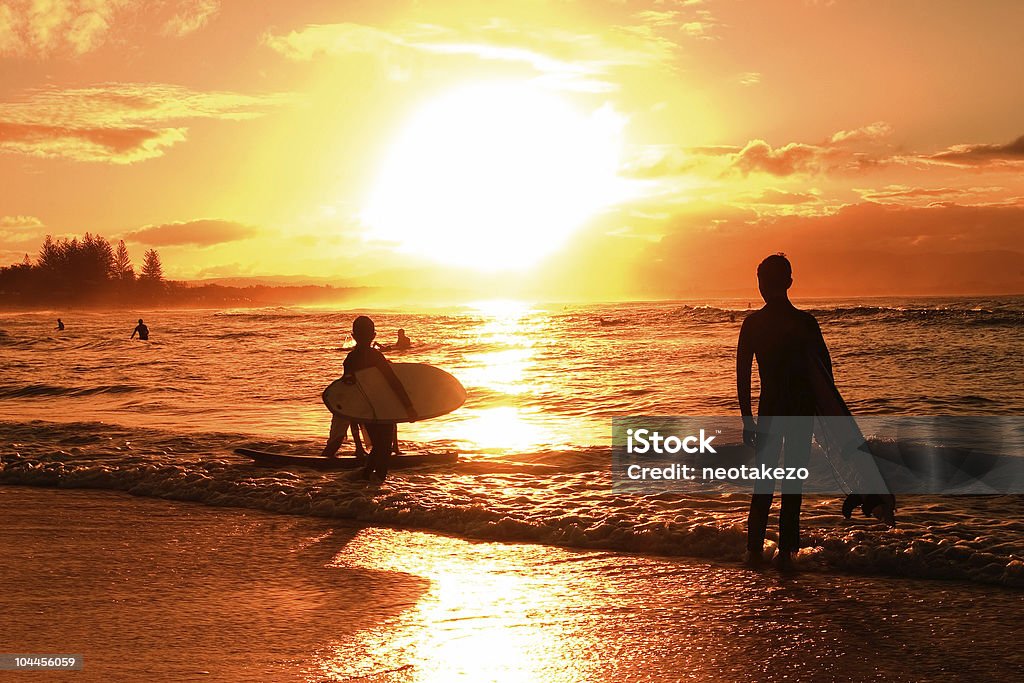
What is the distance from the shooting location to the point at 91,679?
456 centimetres

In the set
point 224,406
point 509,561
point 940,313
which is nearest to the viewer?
point 509,561

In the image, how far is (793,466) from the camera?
643 cm

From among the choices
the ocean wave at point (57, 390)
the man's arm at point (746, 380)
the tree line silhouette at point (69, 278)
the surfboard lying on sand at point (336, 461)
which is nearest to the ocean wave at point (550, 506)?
the surfboard lying on sand at point (336, 461)

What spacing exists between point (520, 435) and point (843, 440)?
9.42 metres

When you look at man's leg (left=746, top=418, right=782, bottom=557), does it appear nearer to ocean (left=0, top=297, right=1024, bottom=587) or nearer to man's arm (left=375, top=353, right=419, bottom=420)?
ocean (left=0, top=297, right=1024, bottom=587)

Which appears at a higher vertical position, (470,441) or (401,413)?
(401,413)

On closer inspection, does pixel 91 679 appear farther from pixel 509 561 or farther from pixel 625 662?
pixel 509 561

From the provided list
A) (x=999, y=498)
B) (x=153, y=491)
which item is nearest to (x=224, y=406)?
(x=153, y=491)

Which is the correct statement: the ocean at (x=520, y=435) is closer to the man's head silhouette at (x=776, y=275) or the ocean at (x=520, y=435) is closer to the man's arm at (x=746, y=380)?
the man's arm at (x=746, y=380)

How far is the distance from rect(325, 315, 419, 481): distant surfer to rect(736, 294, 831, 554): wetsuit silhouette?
492 cm

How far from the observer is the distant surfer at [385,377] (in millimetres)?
10328

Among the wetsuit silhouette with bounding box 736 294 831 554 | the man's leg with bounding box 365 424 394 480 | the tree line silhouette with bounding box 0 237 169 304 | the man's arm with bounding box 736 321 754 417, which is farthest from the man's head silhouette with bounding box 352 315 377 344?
the tree line silhouette with bounding box 0 237 169 304

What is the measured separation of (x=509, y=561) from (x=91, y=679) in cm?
348

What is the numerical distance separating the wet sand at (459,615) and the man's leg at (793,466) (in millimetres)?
308
